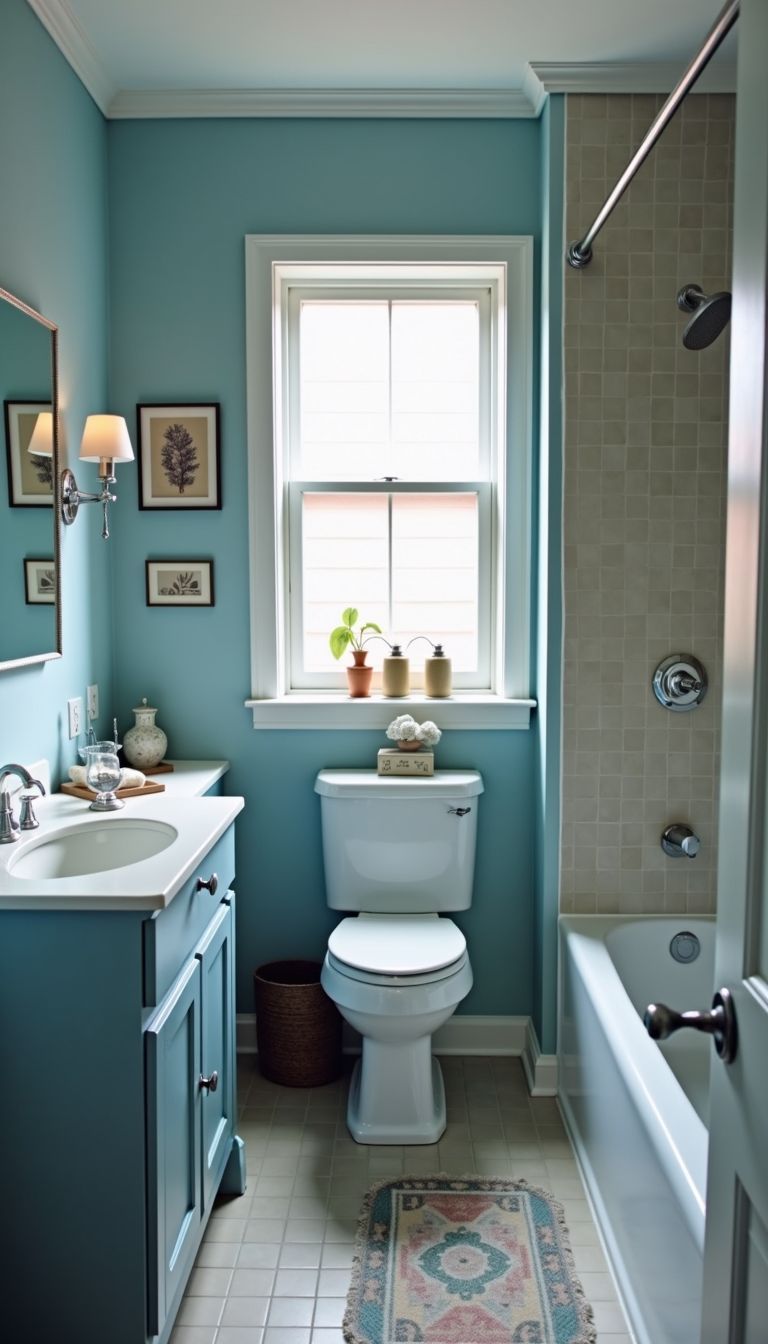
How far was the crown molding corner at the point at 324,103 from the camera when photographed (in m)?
2.64

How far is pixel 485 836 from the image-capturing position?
2.86 metres

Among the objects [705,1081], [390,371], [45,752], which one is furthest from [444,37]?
[705,1081]

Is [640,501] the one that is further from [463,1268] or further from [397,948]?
[463,1268]

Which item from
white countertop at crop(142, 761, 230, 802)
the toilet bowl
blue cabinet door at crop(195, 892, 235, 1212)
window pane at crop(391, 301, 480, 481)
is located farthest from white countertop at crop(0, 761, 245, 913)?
window pane at crop(391, 301, 480, 481)

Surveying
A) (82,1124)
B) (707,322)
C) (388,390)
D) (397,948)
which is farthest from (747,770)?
(388,390)

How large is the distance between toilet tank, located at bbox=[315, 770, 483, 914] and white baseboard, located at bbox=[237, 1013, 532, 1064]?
41cm

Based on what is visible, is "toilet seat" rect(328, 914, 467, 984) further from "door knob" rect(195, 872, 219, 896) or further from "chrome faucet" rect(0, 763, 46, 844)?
"chrome faucet" rect(0, 763, 46, 844)

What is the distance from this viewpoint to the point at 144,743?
2678mm

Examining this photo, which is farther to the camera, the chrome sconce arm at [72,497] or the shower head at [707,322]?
the chrome sconce arm at [72,497]

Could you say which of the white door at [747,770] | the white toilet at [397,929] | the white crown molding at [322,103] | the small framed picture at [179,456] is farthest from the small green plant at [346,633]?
the white door at [747,770]

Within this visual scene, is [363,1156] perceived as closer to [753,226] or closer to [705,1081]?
[705,1081]

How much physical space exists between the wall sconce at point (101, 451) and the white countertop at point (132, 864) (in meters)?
0.71

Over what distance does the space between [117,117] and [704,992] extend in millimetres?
2808

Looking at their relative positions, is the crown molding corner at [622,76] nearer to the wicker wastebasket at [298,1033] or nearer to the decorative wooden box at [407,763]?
the decorative wooden box at [407,763]
